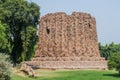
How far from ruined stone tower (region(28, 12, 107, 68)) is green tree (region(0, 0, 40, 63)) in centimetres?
142

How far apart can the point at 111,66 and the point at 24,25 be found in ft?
38.2

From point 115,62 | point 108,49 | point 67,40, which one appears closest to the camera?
point 115,62

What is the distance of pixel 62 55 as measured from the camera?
38312 mm

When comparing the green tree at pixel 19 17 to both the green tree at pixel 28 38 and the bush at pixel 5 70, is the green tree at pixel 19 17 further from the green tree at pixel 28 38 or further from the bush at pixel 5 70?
the bush at pixel 5 70

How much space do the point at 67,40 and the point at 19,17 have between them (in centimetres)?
566

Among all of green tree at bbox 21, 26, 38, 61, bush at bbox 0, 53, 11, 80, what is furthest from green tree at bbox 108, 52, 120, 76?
bush at bbox 0, 53, 11, 80

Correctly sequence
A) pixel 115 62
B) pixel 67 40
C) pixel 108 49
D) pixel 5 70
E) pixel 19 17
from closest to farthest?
pixel 5 70, pixel 115 62, pixel 19 17, pixel 67 40, pixel 108 49

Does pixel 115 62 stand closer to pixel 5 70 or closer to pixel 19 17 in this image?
pixel 19 17

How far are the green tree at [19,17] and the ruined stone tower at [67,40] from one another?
1418mm

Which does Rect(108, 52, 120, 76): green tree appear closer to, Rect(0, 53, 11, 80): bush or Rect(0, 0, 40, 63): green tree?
Rect(0, 0, 40, 63): green tree

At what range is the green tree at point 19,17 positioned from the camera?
37562 millimetres

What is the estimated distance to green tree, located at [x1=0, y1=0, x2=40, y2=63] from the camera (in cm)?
3756

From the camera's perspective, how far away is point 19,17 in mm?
37594

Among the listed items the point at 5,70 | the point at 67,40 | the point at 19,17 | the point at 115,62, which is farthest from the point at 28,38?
the point at 5,70
